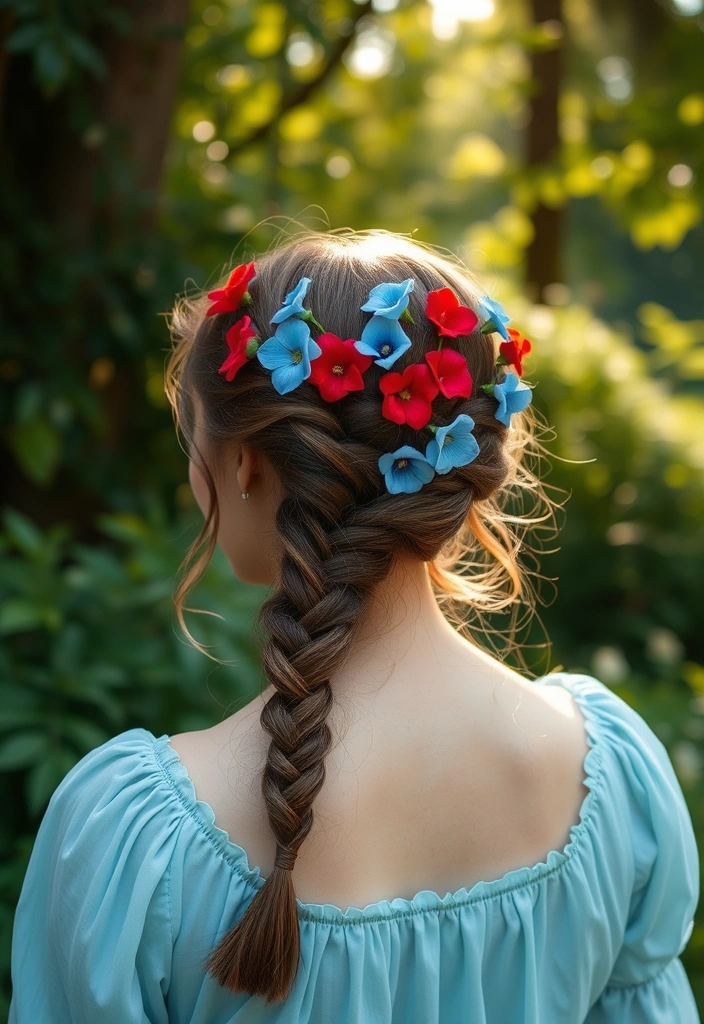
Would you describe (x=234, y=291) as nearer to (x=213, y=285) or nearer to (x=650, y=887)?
(x=650, y=887)

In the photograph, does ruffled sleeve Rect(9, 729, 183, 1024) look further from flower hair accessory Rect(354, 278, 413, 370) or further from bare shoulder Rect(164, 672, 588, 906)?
flower hair accessory Rect(354, 278, 413, 370)

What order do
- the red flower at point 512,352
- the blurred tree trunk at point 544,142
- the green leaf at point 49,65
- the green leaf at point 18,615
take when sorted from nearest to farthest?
the red flower at point 512,352 → the green leaf at point 18,615 → the green leaf at point 49,65 → the blurred tree trunk at point 544,142

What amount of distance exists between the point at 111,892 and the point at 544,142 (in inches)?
186

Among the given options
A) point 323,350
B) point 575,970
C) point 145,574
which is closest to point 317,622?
point 323,350

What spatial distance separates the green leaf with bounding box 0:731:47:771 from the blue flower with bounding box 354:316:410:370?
122 cm

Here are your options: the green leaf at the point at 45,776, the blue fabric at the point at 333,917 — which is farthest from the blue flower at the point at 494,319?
the green leaf at the point at 45,776

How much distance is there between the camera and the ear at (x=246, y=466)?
1173 mm

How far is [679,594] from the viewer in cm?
369

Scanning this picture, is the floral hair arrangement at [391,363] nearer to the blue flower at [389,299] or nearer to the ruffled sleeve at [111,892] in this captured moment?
the blue flower at [389,299]

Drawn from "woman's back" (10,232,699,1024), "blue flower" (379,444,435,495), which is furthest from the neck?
"blue flower" (379,444,435,495)

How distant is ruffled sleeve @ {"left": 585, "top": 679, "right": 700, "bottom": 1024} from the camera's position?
4.32 ft

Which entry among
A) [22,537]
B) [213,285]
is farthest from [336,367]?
[213,285]

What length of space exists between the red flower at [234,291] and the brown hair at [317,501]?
0.02 m

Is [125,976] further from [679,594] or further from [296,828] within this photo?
[679,594]
